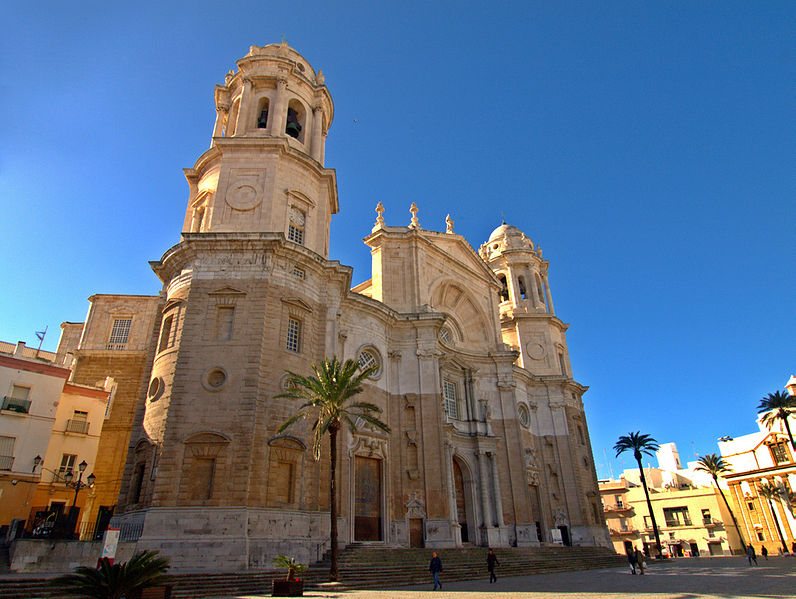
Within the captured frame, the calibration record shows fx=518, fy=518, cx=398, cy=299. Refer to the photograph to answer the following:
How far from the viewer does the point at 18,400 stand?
85.8 feet

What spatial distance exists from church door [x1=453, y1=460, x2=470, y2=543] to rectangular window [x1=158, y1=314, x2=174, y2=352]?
1910 cm

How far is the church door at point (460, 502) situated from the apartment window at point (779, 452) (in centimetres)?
3416

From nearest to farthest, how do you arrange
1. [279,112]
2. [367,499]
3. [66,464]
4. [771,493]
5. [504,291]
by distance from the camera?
[367,499], [66,464], [279,112], [771,493], [504,291]

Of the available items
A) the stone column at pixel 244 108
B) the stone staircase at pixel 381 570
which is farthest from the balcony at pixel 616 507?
the stone column at pixel 244 108

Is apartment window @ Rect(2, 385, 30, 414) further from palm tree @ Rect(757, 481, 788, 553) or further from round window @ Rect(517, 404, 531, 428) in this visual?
palm tree @ Rect(757, 481, 788, 553)

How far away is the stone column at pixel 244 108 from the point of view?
28.4m

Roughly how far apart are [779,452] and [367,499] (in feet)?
141

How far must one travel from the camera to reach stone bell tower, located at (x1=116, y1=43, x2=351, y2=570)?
19.0 meters

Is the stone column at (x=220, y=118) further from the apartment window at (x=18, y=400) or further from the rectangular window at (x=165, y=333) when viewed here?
the apartment window at (x=18, y=400)

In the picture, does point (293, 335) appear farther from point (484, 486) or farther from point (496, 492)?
point (496, 492)

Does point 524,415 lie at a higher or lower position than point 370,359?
lower

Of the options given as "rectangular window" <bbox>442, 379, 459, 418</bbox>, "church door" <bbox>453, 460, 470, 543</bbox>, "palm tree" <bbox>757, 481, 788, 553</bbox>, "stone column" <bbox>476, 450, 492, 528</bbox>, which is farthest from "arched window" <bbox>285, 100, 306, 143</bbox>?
"palm tree" <bbox>757, 481, 788, 553</bbox>

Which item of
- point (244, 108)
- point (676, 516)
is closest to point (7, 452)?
point (244, 108)

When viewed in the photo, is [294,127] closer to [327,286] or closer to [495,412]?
[327,286]
